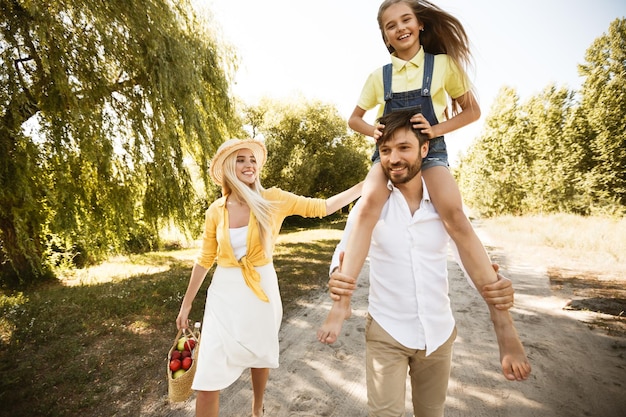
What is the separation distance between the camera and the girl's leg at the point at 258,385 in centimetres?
266

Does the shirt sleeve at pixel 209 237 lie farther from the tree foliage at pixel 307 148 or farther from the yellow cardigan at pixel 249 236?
the tree foliage at pixel 307 148

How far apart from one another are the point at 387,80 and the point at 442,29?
1.89 feet

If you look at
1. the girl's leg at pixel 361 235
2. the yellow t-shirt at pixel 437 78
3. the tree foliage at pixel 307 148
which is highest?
the tree foliage at pixel 307 148

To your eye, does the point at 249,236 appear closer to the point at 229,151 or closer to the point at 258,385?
the point at 229,151

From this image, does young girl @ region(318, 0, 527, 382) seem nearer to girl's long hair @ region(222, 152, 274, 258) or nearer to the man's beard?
the man's beard

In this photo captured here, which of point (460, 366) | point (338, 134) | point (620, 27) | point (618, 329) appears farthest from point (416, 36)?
point (620, 27)

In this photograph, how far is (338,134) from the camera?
24.6m

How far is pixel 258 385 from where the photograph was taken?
8.80 feet

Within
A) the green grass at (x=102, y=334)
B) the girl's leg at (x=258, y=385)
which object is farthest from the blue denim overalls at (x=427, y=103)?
the green grass at (x=102, y=334)

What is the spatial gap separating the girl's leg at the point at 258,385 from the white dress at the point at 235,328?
27cm

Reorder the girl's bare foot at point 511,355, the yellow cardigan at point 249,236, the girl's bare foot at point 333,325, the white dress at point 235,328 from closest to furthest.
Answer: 1. the girl's bare foot at point 511,355
2. the girl's bare foot at point 333,325
3. the white dress at point 235,328
4. the yellow cardigan at point 249,236

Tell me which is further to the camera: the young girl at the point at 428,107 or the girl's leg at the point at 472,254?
the young girl at the point at 428,107

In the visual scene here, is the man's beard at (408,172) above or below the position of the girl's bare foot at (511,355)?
above

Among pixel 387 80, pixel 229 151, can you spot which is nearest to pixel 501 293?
pixel 387 80
